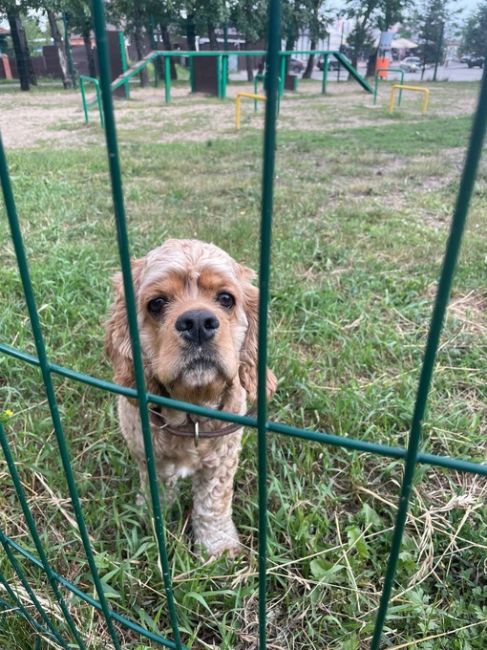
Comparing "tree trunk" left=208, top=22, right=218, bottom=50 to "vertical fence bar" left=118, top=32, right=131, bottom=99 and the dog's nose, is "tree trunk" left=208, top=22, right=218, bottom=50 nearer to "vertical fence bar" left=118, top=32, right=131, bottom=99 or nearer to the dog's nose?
"vertical fence bar" left=118, top=32, right=131, bottom=99

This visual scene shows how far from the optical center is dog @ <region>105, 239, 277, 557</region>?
79.3 inches

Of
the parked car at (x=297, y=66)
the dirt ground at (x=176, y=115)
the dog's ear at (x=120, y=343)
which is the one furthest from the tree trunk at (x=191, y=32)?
the dog's ear at (x=120, y=343)

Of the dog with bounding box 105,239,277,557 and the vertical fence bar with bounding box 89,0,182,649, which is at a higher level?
the vertical fence bar with bounding box 89,0,182,649

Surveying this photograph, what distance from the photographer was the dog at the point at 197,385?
201 centimetres

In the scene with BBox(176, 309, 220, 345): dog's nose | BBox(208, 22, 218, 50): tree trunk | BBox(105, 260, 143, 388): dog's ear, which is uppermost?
BBox(208, 22, 218, 50): tree trunk

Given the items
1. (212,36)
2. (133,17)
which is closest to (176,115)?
(133,17)

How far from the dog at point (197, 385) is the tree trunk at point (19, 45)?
97.3ft

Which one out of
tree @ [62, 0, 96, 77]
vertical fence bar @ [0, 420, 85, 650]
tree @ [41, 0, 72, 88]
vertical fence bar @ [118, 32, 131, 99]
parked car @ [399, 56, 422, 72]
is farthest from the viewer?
parked car @ [399, 56, 422, 72]

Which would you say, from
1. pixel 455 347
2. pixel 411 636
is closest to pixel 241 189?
pixel 455 347

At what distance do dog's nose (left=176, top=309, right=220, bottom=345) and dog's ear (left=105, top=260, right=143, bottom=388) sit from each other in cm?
41

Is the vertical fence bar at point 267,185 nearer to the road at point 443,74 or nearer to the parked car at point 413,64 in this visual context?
the road at point 443,74

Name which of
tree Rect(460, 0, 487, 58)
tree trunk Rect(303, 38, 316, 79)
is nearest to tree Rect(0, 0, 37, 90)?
tree trunk Rect(303, 38, 316, 79)

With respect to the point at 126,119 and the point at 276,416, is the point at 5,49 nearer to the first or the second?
the point at 126,119

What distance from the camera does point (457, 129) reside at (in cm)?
1253
